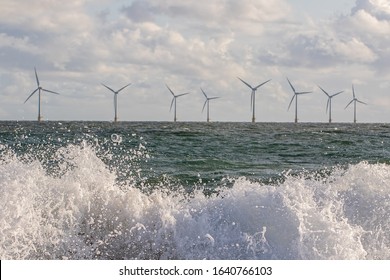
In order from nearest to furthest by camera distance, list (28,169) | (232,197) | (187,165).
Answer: (232,197) → (28,169) → (187,165)

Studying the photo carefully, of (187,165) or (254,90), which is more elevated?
(254,90)

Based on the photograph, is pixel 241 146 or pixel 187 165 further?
pixel 241 146

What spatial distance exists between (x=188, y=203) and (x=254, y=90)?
98.6 m

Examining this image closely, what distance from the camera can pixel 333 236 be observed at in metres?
11.6

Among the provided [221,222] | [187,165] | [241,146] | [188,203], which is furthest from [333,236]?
[241,146]
